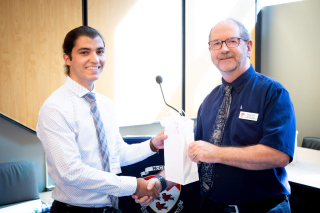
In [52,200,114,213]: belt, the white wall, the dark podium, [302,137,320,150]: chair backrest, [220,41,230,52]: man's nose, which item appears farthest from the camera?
the white wall

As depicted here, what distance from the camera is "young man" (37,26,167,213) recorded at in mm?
1415

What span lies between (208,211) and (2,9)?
2584 millimetres

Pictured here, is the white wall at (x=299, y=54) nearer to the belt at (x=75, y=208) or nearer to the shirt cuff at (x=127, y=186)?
the shirt cuff at (x=127, y=186)

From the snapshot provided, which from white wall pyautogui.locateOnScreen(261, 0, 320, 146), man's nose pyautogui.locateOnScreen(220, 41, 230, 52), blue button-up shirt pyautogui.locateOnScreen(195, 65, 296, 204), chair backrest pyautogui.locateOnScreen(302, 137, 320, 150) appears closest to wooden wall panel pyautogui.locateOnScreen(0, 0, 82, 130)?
man's nose pyautogui.locateOnScreen(220, 41, 230, 52)

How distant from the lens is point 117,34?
3533 mm

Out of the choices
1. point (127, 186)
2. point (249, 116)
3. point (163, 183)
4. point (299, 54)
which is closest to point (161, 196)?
point (163, 183)

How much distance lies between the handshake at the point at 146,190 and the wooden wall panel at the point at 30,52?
5.81 ft

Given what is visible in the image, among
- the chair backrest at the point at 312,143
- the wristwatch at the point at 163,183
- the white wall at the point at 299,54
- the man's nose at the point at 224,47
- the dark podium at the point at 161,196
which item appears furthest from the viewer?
the white wall at the point at 299,54

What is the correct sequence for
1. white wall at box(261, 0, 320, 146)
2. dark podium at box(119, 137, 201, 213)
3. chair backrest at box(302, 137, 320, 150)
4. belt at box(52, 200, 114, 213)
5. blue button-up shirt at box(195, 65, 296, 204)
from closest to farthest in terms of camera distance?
blue button-up shirt at box(195, 65, 296, 204) → belt at box(52, 200, 114, 213) → dark podium at box(119, 137, 201, 213) → chair backrest at box(302, 137, 320, 150) → white wall at box(261, 0, 320, 146)

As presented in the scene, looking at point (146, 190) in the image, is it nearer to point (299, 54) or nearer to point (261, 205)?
point (261, 205)

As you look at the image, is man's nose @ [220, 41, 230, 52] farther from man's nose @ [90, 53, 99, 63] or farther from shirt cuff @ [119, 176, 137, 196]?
shirt cuff @ [119, 176, 137, 196]

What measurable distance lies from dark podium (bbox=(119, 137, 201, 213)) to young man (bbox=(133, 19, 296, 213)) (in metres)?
0.23

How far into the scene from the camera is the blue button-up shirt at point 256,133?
1333mm

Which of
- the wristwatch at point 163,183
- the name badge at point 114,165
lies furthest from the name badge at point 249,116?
the name badge at point 114,165
